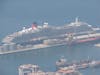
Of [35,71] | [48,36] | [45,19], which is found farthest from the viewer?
[45,19]

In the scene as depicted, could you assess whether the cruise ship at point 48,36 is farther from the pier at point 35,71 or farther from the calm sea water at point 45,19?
the pier at point 35,71

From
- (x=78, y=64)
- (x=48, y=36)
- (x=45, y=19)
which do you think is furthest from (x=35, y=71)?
(x=45, y=19)

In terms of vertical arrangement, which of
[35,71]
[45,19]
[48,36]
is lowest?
[35,71]

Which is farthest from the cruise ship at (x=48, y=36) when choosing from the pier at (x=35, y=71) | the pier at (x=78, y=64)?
the pier at (x=35, y=71)

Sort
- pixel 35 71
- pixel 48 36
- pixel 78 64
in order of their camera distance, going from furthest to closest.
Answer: pixel 48 36 → pixel 78 64 → pixel 35 71

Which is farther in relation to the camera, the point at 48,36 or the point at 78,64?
the point at 48,36

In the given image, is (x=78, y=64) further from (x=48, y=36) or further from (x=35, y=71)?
(x=48, y=36)
